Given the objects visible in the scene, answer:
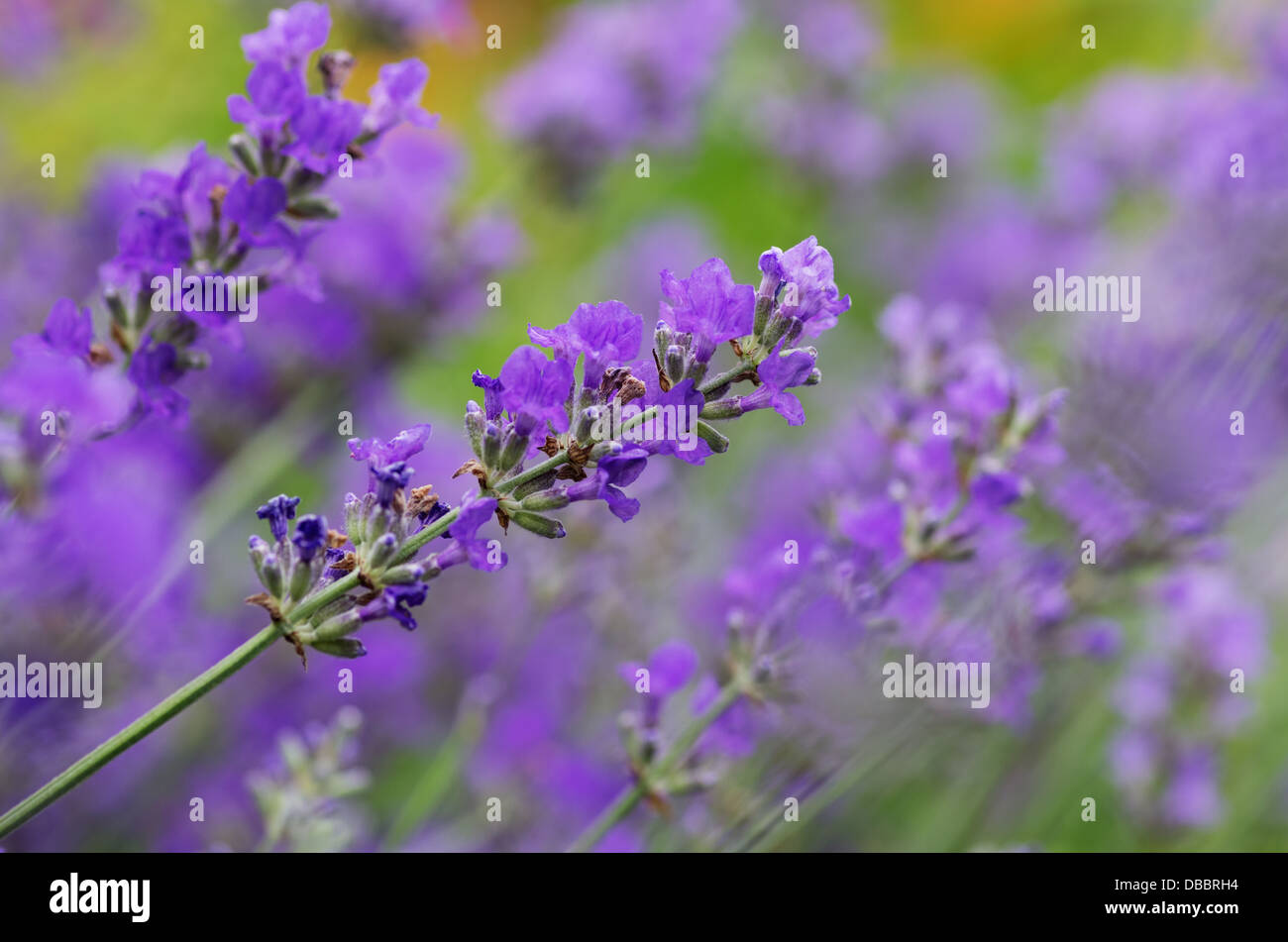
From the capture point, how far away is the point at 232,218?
3.08 ft

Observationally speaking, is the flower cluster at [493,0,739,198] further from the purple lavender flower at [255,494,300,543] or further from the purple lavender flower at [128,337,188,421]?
the purple lavender flower at [255,494,300,543]

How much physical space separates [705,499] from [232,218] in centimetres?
155

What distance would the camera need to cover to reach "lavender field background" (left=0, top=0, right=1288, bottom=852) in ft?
4.15

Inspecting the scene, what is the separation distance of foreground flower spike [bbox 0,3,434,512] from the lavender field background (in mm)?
33

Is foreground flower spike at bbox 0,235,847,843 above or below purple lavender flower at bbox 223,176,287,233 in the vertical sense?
below

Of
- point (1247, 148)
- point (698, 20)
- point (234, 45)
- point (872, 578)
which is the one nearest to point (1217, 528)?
point (872, 578)

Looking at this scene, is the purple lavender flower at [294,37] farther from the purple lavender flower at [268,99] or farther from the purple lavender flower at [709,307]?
the purple lavender flower at [709,307]

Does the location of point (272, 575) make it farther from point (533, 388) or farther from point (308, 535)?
point (533, 388)

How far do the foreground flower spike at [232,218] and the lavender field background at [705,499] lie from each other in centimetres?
3

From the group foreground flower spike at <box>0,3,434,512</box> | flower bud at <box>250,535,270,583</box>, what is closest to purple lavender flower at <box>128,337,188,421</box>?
foreground flower spike at <box>0,3,434,512</box>

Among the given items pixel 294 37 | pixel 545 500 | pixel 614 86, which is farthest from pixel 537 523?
pixel 614 86

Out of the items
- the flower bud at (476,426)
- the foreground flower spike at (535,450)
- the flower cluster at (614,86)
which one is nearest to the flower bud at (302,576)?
the foreground flower spike at (535,450)
